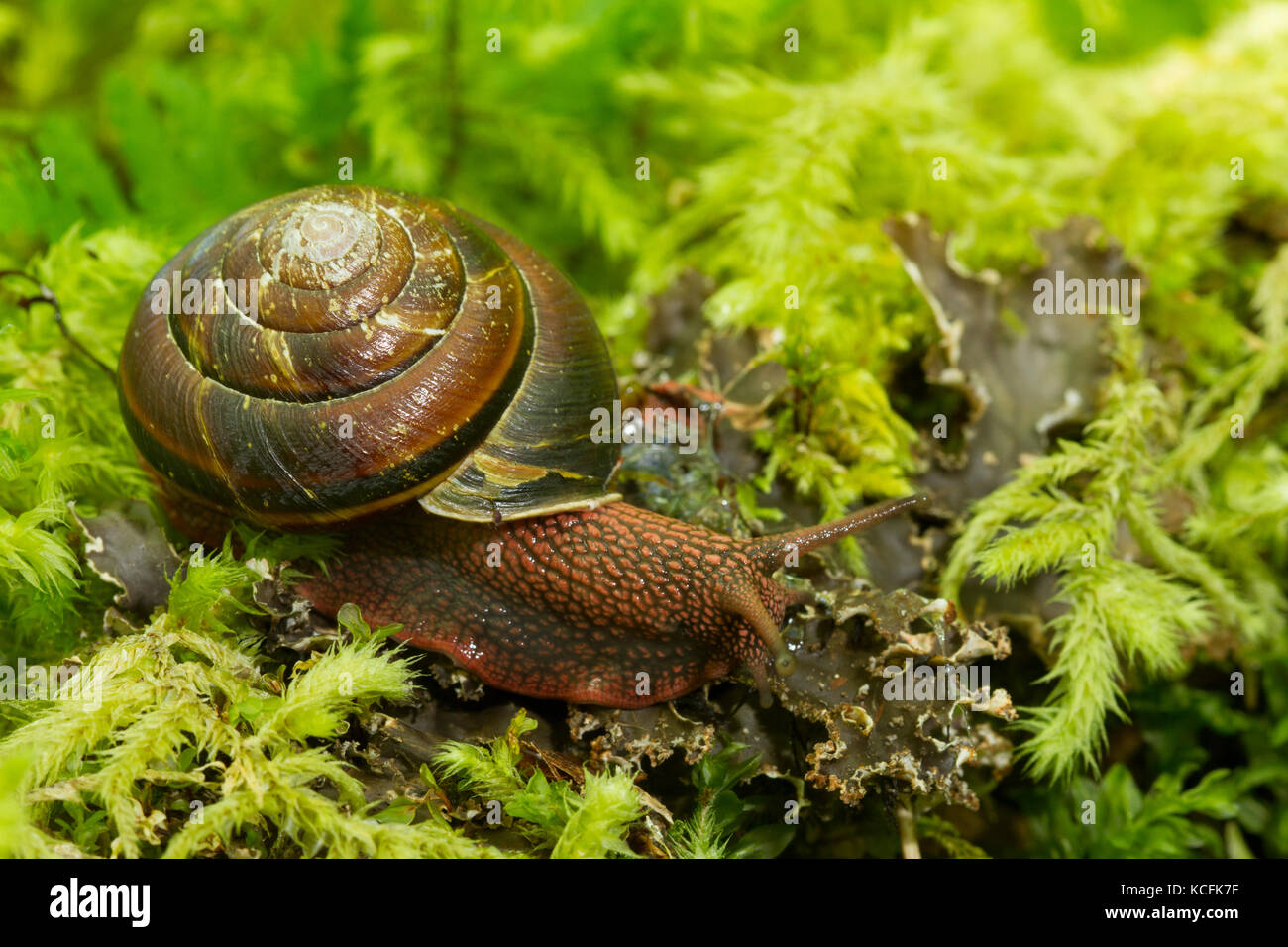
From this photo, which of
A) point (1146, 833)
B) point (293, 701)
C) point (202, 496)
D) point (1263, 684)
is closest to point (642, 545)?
point (293, 701)

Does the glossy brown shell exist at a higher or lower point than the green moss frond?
higher

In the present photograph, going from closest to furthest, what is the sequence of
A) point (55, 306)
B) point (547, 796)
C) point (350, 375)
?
point (547, 796), point (350, 375), point (55, 306)

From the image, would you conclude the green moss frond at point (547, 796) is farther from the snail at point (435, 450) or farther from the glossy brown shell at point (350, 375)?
A: the glossy brown shell at point (350, 375)

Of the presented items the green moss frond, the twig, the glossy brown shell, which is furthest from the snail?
the twig

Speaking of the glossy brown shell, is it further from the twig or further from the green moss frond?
the green moss frond

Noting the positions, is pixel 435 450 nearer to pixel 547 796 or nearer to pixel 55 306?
pixel 547 796

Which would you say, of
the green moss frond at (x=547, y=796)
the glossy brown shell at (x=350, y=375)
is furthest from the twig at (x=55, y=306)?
the green moss frond at (x=547, y=796)

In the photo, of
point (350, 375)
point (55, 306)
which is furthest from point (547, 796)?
point (55, 306)
